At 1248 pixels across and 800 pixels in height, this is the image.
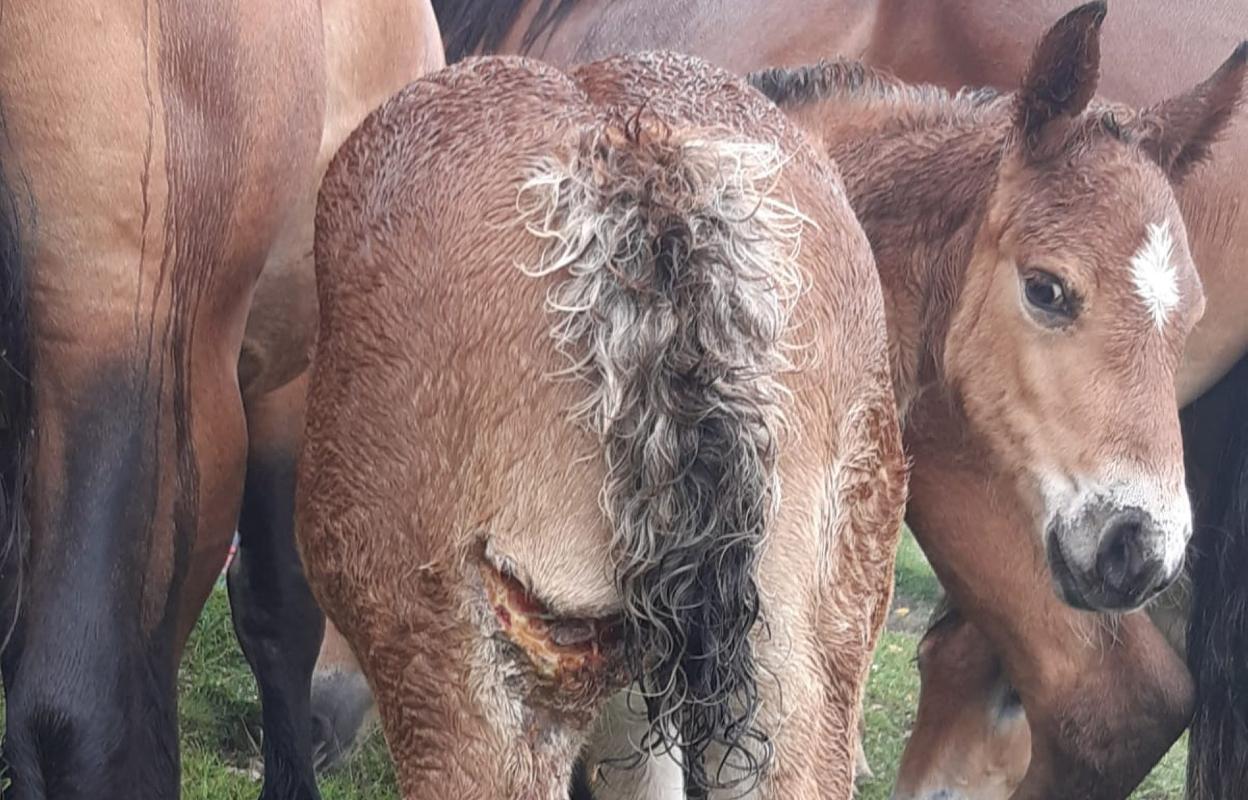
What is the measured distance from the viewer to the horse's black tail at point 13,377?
232 centimetres

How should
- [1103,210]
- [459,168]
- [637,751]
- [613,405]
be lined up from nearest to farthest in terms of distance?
1. [613,405]
2. [459,168]
3. [637,751]
4. [1103,210]

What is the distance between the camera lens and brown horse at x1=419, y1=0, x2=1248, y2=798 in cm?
349

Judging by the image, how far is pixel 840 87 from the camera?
3.56m

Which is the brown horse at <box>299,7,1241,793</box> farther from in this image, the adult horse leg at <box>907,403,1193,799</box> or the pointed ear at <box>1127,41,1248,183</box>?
the adult horse leg at <box>907,403,1193,799</box>

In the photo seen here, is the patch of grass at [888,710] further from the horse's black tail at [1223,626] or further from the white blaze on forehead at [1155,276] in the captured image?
the white blaze on forehead at [1155,276]

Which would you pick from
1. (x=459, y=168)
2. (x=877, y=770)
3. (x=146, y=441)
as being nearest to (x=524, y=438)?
(x=459, y=168)

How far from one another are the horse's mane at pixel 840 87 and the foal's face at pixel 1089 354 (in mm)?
387

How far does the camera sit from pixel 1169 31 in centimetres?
400

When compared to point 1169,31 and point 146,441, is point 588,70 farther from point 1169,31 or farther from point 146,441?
point 1169,31

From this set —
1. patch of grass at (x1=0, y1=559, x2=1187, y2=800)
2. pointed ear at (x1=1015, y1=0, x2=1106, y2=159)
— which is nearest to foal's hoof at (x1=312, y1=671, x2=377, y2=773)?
patch of grass at (x1=0, y1=559, x2=1187, y2=800)

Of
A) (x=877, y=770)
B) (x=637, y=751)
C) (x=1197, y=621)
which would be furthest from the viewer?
(x=877, y=770)

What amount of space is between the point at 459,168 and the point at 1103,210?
1.50 m

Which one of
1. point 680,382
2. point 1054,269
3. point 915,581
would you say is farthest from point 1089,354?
point 915,581

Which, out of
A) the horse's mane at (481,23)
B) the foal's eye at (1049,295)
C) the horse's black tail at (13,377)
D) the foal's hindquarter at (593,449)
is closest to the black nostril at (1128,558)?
the foal's eye at (1049,295)
